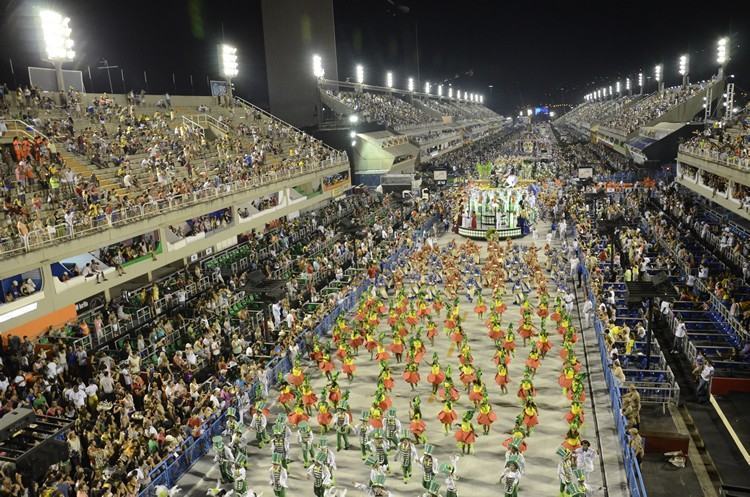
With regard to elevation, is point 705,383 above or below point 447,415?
below

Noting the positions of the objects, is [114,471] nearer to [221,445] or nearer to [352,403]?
[221,445]

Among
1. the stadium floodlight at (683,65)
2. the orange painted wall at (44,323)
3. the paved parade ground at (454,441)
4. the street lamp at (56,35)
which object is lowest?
the paved parade ground at (454,441)

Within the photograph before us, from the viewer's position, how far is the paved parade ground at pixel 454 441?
1295cm

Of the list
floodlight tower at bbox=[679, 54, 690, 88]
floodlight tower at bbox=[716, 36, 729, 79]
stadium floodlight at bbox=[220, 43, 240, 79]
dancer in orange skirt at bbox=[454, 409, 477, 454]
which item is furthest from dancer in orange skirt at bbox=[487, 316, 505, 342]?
floodlight tower at bbox=[679, 54, 690, 88]

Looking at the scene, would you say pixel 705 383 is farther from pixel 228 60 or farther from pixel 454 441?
pixel 228 60

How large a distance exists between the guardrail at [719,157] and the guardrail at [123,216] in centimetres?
2244

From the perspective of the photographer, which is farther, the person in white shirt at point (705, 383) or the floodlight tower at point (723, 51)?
the floodlight tower at point (723, 51)

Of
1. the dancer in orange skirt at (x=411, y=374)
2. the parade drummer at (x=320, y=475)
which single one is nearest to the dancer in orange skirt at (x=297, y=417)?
the parade drummer at (x=320, y=475)

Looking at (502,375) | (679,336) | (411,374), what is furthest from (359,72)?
(502,375)

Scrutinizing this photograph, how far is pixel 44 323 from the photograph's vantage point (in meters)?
18.9

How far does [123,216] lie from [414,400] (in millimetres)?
12575

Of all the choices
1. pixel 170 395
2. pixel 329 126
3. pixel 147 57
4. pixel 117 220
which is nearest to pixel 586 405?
pixel 170 395

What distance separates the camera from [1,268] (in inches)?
621

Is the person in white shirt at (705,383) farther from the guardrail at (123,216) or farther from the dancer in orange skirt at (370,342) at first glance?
the guardrail at (123,216)
